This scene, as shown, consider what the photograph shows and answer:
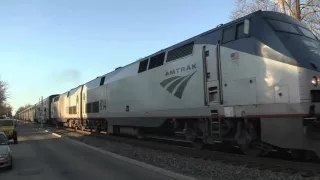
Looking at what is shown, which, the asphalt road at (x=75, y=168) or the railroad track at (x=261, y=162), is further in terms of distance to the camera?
the asphalt road at (x=75, y=168)

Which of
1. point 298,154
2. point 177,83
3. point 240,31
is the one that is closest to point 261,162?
point 298,154

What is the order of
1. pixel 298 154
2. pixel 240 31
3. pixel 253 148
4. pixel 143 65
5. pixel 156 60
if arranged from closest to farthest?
pixel 298 154, pixel 253 148, pixel 240 31, pixel 156 60, pixel 143 65

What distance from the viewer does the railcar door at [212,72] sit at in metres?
12.5

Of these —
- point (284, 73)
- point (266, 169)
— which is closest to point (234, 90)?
point (284, 73)

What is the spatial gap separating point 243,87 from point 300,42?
2.11 meters

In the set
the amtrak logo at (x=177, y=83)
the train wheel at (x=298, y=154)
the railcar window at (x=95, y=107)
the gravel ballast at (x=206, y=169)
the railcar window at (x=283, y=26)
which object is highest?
the railcar window at (x=283, y=26)

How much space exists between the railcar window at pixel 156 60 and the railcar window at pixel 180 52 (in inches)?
26.6

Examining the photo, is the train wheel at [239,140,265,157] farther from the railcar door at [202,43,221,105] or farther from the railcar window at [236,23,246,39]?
the railcar window at [236,23,246,39]

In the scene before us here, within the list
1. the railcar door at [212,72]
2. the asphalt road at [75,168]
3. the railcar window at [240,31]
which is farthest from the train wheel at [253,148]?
the railcar window at [240,31]

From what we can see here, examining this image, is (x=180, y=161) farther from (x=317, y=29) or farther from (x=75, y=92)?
(x=75, y=92)

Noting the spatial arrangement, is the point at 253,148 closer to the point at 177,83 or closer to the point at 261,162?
the point at 261,162

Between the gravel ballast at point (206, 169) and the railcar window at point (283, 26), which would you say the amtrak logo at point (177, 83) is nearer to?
the gravel ballast at point (206, 169)

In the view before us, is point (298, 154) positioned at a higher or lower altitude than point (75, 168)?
higher

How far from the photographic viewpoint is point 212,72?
503 inches
